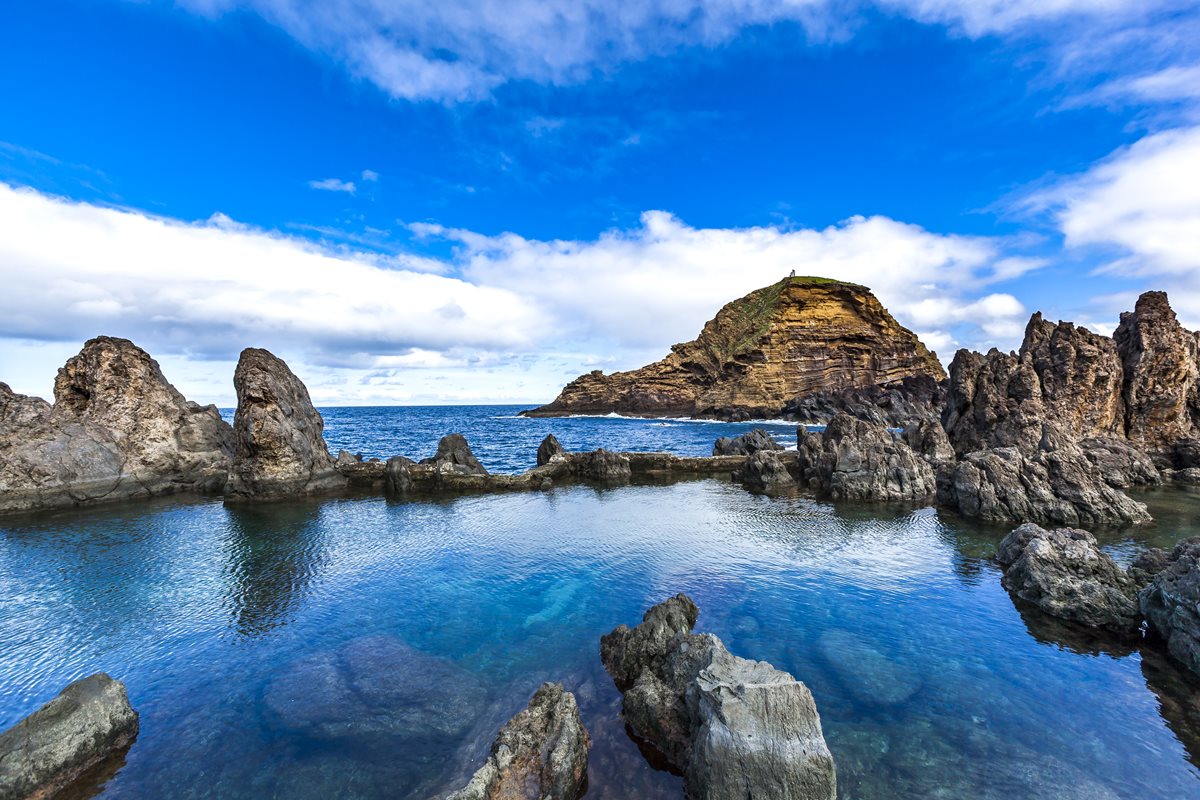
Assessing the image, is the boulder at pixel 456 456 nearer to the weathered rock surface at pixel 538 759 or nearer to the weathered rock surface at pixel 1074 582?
the weathered rock surface at pixel 538 759

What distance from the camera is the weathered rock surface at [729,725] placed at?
28.1 ft

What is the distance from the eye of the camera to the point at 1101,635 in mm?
16672

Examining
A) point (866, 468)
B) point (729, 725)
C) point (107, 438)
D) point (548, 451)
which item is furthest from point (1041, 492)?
point (107, 438)

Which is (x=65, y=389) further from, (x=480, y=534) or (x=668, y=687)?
(x=668, y=687)

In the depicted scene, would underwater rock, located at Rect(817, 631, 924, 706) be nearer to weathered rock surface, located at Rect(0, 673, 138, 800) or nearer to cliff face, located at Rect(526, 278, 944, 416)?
weathered rock surface, located at Rect(0, 673, 138, 800)

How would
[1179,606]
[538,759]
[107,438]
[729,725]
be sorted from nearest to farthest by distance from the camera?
1. [729,725]
2. [538,759]
3. [1179,606]
4. [107,438]

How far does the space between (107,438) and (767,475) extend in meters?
50.8

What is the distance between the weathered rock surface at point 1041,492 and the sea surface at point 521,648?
65.1 inches

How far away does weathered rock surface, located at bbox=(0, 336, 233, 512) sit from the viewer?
33.2 m

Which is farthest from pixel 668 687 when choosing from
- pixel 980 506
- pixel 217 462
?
pixel 217 462

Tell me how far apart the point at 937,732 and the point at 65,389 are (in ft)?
189

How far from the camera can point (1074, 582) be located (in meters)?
18.5

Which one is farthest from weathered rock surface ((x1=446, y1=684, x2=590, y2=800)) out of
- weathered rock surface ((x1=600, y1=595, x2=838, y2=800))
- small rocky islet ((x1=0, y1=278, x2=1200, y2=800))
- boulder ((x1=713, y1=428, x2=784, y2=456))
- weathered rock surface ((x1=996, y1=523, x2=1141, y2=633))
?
boulder ((x1=713, y1=428, x2=784, y2=456))

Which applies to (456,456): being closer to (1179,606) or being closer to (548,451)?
(548,451)
